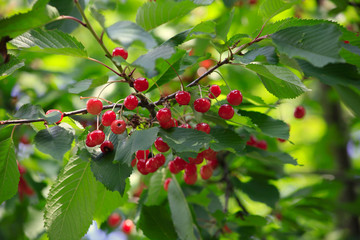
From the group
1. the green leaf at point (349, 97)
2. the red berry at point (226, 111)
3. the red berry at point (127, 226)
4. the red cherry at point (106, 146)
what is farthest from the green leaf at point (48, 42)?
the red berry at point (127, 226)

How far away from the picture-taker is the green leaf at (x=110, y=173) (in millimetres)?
1226

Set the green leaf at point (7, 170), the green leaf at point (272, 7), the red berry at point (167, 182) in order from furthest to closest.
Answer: the red berry at point (167, 182) < the green leaf at point (7, 170) < the green leaf at point (272, 7)

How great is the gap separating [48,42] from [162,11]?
16.8 inches

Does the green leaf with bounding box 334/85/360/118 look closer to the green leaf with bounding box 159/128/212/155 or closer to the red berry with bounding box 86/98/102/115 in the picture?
the green leaf with bounding box 159/128/212/155

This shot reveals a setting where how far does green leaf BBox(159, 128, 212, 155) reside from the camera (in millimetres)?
1153

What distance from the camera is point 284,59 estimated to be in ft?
4.07

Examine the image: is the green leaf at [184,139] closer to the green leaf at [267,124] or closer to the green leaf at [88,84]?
the green leaf at [88,84]

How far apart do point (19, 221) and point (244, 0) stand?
3292 mm

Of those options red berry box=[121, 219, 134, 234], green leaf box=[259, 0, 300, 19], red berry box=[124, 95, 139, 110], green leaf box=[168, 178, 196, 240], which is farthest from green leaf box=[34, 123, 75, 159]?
red berry box=[121, 219, 134, 234]

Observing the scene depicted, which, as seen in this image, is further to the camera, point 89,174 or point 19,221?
point 19,221

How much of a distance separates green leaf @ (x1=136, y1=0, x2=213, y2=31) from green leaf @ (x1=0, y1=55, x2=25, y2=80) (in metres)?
0.49

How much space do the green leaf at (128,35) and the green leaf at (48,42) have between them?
21 cm

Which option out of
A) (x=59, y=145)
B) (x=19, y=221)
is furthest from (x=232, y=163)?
(x=19, y=221)

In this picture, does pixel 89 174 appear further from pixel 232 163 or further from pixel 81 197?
pixel 232 163
